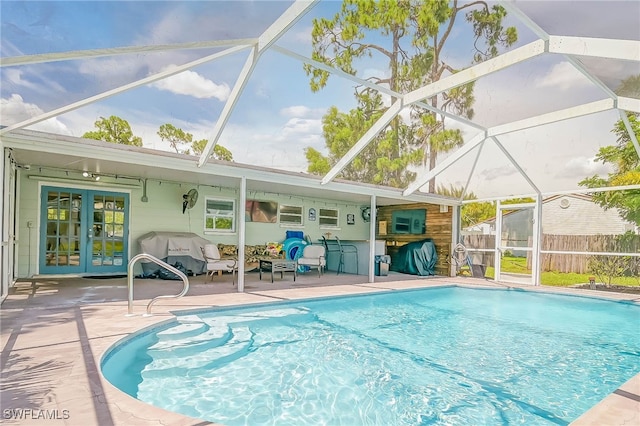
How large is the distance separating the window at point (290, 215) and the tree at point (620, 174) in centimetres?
828

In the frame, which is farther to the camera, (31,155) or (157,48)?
(31,155)

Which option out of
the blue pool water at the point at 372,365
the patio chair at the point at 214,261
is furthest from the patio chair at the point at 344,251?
the blue pool water at the point at 372,365

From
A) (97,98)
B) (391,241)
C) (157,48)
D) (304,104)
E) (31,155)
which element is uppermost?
(304,104)

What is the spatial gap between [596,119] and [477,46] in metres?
4.71

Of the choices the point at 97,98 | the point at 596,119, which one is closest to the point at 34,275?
the point at 97,98

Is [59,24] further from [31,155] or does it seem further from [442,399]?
[442,399]

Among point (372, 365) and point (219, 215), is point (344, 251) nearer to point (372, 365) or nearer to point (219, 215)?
point (219, 215)

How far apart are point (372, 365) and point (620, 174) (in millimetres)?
12970

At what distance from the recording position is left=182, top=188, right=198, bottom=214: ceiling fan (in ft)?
30.8

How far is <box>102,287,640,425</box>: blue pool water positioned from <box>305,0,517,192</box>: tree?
9838 mm

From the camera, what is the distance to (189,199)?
370 inches

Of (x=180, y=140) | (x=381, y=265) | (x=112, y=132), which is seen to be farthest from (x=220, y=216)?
(x=112, y=132)

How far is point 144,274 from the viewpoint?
28.3 feet

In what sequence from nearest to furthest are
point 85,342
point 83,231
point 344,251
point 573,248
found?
1. point 85,342
2. point 83,231
3. point 573,248
4. point 344,251
